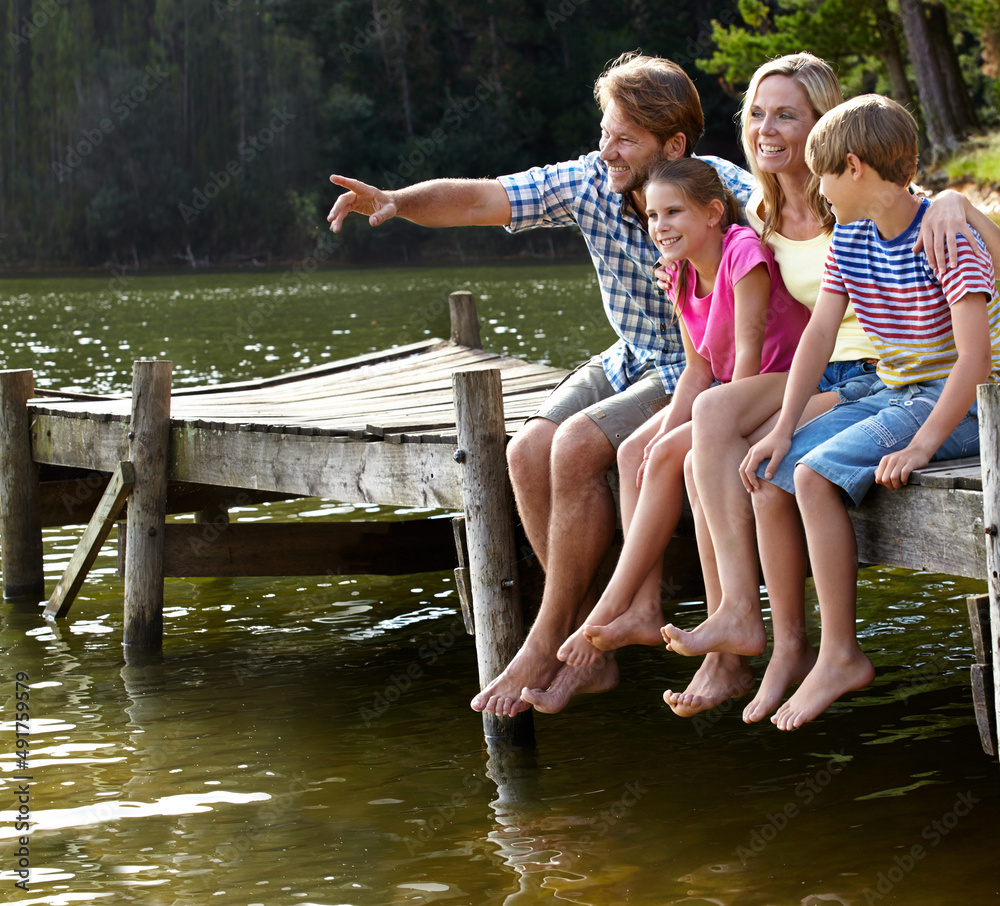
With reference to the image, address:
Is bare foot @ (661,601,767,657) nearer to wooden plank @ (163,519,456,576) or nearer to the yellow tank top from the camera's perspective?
the yellow tank top

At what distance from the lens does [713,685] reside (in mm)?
3881

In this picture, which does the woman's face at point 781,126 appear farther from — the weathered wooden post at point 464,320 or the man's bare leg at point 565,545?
the weathered wooden post at point 464,320

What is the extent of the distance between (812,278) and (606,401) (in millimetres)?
754

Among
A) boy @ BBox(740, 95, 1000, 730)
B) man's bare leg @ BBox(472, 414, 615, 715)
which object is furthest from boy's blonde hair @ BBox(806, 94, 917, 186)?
man's bare leg @ BBox(472, 414, 615, 715)

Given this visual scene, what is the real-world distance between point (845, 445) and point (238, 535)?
3583 mm

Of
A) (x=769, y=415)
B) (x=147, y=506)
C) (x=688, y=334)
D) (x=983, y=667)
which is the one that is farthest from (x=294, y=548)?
(x=983, y=667)

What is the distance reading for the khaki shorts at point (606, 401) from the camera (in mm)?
4359

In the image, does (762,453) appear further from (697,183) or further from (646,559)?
(697,183)

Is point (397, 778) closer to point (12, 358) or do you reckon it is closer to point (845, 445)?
point (845, 445)

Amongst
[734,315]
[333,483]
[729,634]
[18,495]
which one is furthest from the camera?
[18,495]

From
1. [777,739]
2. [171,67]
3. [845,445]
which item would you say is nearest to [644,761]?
[777,739]

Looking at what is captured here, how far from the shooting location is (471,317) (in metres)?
8.74

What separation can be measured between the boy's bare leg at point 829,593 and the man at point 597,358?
86 cm

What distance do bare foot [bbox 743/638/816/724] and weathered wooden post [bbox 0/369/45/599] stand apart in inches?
174
